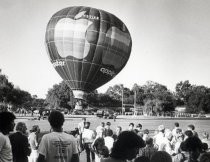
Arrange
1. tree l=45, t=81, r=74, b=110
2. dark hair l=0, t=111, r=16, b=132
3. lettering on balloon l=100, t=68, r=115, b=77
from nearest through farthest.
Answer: dark hair l=0, t=111, r=16, b=132
lettering on balloon l=100, t=68, r=115, b=77
tree l=45, t=81, r=74, b=110

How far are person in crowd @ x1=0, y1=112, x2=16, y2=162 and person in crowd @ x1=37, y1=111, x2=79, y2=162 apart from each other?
436 mm

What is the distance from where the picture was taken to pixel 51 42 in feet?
114

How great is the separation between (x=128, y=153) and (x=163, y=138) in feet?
23.9

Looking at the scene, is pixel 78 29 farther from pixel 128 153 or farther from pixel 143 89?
pixel 143 89

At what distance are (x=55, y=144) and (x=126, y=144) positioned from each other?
1.89 m

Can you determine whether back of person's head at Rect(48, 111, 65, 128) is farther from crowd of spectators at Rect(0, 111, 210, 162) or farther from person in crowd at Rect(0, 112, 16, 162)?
person in crowd at Rect(0, 112, 16, 162)

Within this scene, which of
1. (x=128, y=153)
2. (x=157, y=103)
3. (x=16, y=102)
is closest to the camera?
(x=128, y=153)

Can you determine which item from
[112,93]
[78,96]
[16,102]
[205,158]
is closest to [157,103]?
[16,102]

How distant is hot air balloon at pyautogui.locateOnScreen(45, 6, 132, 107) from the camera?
3369 centimetres

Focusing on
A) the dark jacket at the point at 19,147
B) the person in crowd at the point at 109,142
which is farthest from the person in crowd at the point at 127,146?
the person in crowd at the point at 109,142

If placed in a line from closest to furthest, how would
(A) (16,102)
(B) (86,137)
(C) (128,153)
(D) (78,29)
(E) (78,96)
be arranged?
(C) (128,153) → (B) (86,137) → (D) (78,29) → (E) (78,96) → (A) (16,102)

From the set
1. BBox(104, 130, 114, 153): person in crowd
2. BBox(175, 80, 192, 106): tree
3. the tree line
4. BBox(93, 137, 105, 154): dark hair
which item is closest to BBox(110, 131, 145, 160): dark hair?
BBox(93, 137, 105, 154): dark hair

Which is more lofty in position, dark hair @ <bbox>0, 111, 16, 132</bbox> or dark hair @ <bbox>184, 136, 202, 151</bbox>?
dark hair @ <bbox>0, 111, 16, 132</bbox>

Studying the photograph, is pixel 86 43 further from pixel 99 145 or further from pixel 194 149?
pixel 194 149
